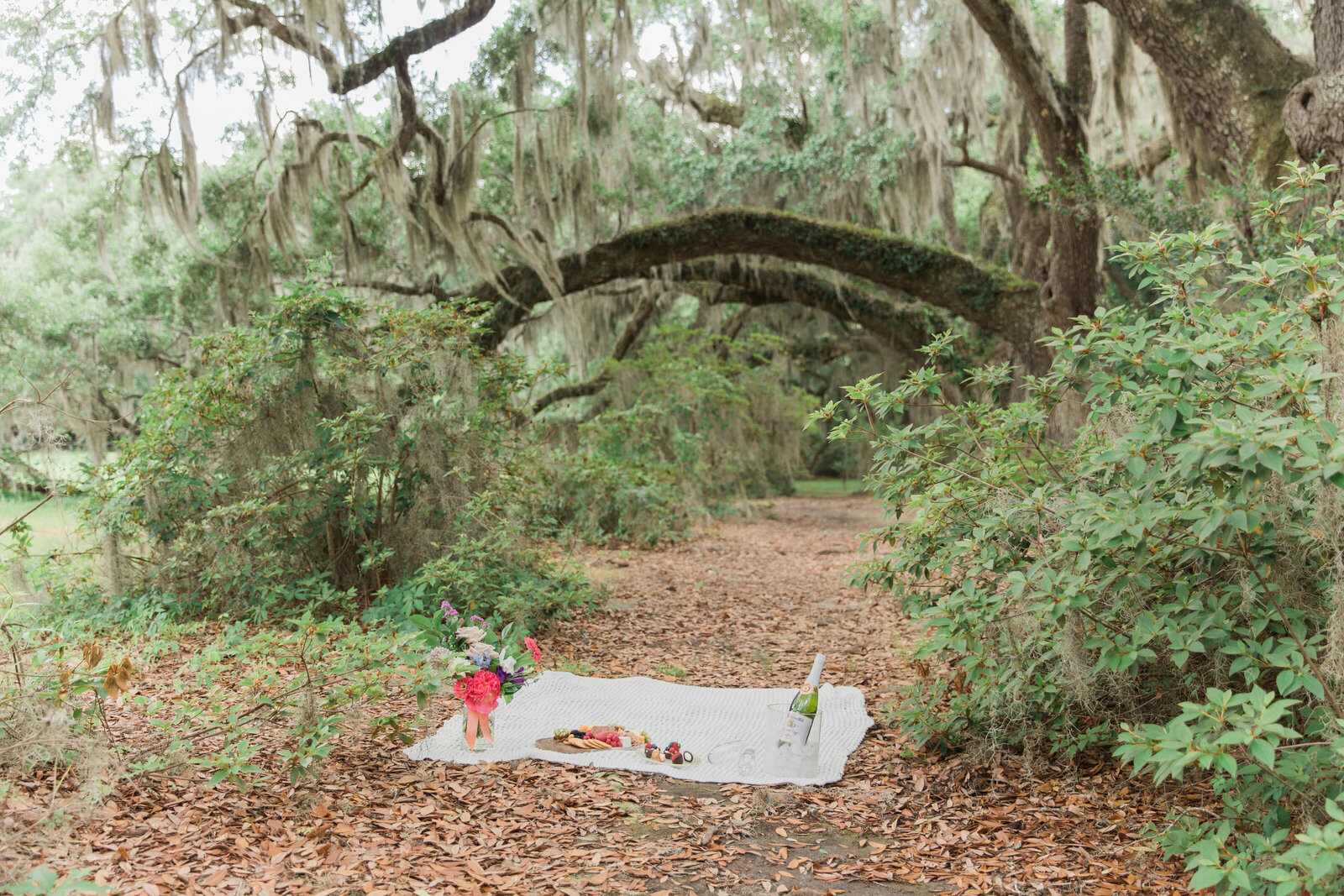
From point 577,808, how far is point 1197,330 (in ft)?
7.39

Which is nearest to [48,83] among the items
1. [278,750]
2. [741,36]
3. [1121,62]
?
[741,36]

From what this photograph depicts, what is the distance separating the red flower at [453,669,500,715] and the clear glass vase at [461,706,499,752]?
0.25 ft

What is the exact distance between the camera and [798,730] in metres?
3.14

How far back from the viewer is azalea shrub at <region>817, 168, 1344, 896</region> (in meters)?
1.98

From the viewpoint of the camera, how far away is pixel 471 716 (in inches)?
121

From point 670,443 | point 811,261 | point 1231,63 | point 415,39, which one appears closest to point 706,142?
point 811,261

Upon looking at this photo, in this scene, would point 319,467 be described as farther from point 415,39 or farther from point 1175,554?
point 1175,554

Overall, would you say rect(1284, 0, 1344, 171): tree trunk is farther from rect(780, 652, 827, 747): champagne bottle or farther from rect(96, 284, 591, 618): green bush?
rect(96, 284, 591, 618): green bush

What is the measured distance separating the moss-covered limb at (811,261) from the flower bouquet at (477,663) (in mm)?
5230

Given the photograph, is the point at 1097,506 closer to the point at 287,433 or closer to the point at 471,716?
the point at 471,716

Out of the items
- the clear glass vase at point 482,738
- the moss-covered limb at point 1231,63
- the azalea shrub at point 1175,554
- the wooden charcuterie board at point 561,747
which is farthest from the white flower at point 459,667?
the moss-covered limb at point 1231,63

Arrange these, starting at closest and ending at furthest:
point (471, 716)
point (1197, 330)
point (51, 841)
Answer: point (51, 841)
point (1197, 330)
point (471, 716)

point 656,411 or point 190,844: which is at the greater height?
point 656,411

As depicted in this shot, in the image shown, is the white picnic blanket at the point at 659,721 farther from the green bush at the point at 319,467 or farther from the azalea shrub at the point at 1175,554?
the green bush at the point at 319,467
